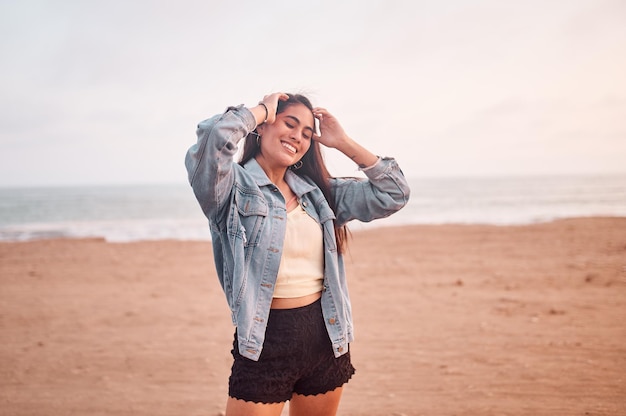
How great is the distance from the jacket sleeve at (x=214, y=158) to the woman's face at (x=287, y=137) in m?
0.31

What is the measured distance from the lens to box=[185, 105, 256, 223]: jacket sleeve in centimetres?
212

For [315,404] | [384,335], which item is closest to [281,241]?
[315,404]

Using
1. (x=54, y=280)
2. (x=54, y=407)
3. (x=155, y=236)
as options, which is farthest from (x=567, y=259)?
(x=155, y=236)

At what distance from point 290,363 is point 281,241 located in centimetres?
57

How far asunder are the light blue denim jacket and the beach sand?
2.43 meters

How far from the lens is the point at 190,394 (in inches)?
190

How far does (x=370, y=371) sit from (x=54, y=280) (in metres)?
7.62

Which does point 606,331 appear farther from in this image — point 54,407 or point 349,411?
point 54,407

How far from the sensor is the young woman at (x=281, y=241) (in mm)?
2221

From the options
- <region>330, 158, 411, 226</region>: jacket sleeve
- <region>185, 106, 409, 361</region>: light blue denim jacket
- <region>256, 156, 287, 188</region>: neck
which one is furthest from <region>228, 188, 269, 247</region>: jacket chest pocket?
<region>330, 158, 411, 226</region>: jacket sleeve

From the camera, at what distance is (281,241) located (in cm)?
232

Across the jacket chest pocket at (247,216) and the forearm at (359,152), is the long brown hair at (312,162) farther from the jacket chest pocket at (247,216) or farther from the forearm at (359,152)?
the jacket chest pocket at (247,216)

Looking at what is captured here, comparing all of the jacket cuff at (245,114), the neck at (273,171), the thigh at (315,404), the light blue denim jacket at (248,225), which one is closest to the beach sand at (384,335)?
the thigh at (315,404)

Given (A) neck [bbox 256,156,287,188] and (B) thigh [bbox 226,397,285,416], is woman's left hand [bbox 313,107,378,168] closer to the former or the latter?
(A) neck [bbox 256,156,287,188]
